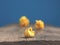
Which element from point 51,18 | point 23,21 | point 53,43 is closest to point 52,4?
point 51,18

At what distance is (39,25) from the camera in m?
1.39

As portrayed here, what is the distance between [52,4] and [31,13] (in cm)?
33

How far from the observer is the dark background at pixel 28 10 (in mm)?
2615

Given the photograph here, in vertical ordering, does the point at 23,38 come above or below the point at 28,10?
below

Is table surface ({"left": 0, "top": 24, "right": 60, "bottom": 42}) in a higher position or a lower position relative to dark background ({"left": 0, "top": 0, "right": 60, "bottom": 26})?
lower

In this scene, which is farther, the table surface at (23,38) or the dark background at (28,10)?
the dark background at (28,10)

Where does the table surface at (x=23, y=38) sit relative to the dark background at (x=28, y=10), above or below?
below

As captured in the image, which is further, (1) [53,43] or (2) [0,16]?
(2) [0,16]

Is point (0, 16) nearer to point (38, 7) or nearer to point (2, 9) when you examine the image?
point (2, 9)

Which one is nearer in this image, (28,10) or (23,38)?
(23,38)

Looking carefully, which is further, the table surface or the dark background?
the dark background

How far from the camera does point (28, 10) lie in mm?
2627

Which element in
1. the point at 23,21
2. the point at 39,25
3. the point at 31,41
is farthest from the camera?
the point at 23,21

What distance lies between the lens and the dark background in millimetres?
2615
